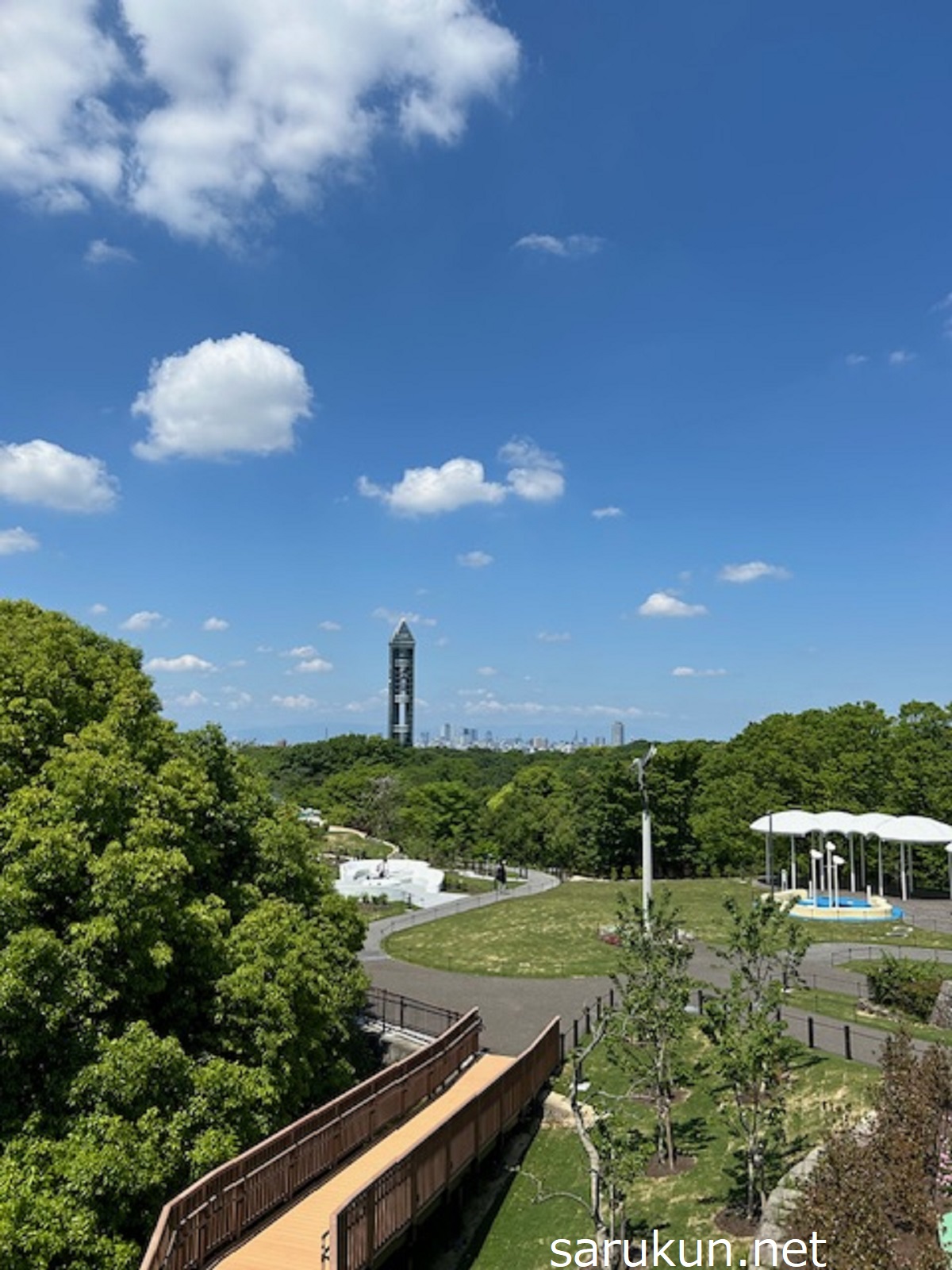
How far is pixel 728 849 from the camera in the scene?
172ft

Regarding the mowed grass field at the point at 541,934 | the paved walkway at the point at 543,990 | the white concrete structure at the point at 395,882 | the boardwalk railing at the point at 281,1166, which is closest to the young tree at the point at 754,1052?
the paved walkway at the point at 543,990

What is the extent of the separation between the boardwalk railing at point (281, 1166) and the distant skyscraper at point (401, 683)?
136423mm

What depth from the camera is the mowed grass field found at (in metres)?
29.3

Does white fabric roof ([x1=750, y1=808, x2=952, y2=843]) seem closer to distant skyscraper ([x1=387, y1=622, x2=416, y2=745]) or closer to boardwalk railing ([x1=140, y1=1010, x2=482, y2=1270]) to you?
boardwalk railing ([x1=140, y1=1010, x2=482, y2=1270])

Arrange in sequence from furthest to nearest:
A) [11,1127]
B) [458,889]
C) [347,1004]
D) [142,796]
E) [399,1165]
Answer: [458,889] < [347,1004] < [142,796] < [399,1165] < [11,1127]

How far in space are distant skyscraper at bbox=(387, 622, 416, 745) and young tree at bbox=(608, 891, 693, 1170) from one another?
448 feet

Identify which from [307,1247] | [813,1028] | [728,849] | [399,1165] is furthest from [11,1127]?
[728,849]

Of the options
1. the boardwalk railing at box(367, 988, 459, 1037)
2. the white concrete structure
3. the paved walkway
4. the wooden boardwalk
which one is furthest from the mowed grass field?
the wooden boardwalk

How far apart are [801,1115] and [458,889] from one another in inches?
1464

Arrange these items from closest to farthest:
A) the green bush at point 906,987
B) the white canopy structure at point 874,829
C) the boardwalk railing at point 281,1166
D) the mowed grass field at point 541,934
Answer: the boardwalk railing at point 281,1166 < the green bush at point 906,987 < the mowed grass field at point 541,934 < the white canopy structure at point 874,829

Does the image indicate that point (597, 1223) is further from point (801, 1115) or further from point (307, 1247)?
point (801, 1115)

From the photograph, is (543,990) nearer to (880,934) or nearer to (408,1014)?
(408,1014)

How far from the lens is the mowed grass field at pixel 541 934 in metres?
29.3

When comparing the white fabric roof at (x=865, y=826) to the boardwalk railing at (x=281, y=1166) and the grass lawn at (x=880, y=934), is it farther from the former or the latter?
the boardwalk railing at (x=281, y=1166)
